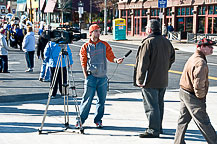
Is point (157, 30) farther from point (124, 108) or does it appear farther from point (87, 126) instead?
point (124, 108)

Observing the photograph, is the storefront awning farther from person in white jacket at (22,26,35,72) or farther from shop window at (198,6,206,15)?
person in white jacket at (22,26,35,72)

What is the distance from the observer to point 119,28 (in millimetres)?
39562

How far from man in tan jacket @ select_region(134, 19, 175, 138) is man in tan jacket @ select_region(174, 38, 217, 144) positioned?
0.91m

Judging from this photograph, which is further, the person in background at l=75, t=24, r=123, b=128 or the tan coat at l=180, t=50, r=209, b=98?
the person in background at l=75, t=24, r=123, b=128

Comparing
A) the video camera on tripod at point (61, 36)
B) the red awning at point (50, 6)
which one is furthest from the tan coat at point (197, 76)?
the red awning at point (50, 6)

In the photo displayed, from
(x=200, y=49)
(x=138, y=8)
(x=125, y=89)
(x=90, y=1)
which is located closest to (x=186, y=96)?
(x=200, y=49)

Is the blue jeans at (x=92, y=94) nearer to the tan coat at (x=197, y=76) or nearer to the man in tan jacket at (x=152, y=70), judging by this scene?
the man in tan jacket at (x=152, y=70)

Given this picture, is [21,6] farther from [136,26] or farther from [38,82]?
[38,82]


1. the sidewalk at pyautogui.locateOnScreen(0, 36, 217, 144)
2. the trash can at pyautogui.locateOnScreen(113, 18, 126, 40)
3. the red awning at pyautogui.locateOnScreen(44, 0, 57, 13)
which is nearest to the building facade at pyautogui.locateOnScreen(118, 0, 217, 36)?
the trash can at pyautogui.locateOnScreen(113, 18, 126, 40)

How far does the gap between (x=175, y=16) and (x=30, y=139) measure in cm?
3518

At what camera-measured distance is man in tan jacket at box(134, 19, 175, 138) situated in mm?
6707

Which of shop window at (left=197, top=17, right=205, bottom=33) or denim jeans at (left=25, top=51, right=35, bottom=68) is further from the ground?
shop window at (left=197, top=17, right=205, bottom=33)

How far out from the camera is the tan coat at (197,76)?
5559 mm

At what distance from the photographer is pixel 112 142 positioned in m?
6.70
